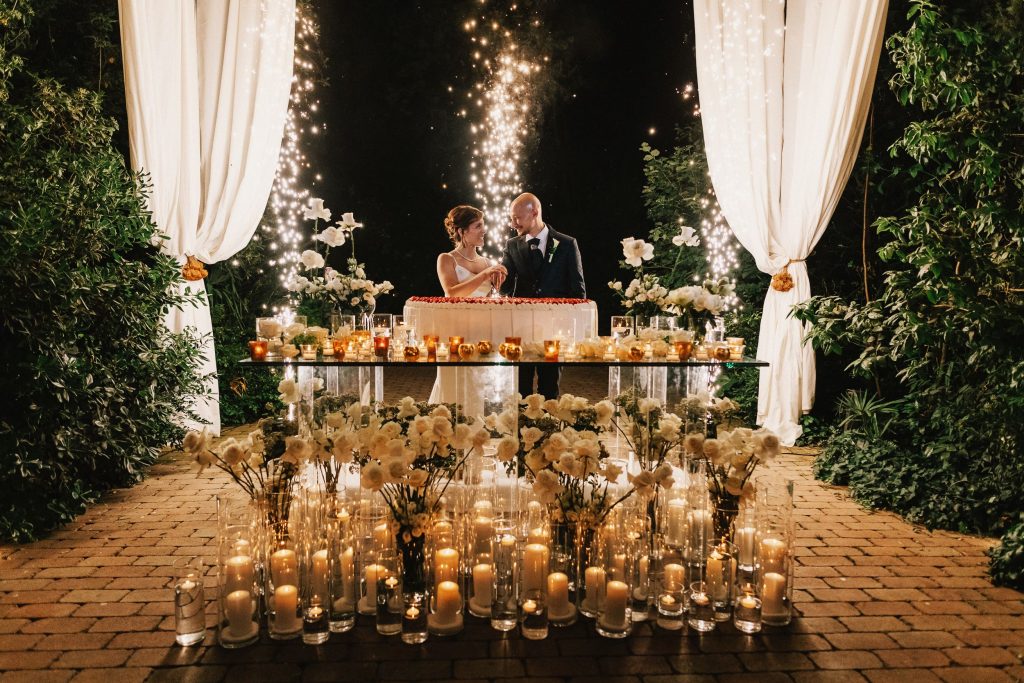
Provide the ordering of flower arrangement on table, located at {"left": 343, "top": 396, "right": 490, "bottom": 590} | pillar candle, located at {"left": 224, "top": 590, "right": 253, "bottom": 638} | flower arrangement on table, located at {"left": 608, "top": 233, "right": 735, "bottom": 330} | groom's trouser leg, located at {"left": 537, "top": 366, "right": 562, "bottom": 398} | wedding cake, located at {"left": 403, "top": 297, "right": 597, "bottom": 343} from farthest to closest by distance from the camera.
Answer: groom's trouser leg, located at {"left": 537, "top": 366, "right": 562, "bottom": 398} < wedding cake, located at {"left": 403, "top": 297, "right": 597, "bottom": 343} < flower arrangement on table, located at {"left": 608, "top": 233, "right": 735, "bottom": 330} < flower arrangement on table, located at {"left": 343, "top": 396, "right": 490, "bottom": 590} < pillar candle, located at {"left": 224, "top": 590, "right": 253, "bottom": 638}

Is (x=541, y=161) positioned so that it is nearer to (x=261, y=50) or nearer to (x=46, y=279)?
(x=261, y=50)

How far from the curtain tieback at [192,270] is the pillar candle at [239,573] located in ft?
10.6

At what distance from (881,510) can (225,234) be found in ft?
16.1

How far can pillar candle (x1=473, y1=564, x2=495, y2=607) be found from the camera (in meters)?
2.65

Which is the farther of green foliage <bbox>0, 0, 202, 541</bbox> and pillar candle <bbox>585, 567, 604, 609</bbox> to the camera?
green foliage <bbox>0, 0, 202, 541</bbox>

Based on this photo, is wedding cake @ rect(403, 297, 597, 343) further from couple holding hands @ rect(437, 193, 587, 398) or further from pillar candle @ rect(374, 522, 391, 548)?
pillar candle @ rect(374, 522, 391, 548)

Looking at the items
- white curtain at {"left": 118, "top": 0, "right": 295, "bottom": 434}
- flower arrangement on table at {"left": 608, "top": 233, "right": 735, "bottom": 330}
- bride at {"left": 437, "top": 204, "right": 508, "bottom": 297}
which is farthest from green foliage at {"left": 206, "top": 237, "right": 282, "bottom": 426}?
flower arrangement on table at {"left": 608, "top": 233, "right": 735, "bottom": 330}

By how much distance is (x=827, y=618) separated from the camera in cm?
269

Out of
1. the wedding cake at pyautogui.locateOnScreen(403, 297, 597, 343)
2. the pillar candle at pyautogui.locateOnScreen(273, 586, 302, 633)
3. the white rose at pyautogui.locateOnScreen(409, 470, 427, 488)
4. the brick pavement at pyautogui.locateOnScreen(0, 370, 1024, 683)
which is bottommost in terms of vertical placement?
the brick pavement at pyautogui.locateOnScreen(0, 370, 1024, 683)

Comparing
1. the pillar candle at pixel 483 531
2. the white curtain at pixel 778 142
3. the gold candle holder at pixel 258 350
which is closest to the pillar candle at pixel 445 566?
the pillar candle at pixel 483 531

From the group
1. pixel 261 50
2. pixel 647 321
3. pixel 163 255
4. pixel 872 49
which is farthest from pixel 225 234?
pixel 872 49

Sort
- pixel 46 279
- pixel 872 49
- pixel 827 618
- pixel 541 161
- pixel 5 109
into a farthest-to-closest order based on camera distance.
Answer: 1. pixel 541 161
2. pixel 872 49
3. pixel 5 109
4. pixel 46 279
5. pixel 827 618

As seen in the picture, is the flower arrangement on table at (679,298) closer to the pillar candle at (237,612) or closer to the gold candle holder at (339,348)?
the gold candle holder at (339,348)

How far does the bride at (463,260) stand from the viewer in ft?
15.6
